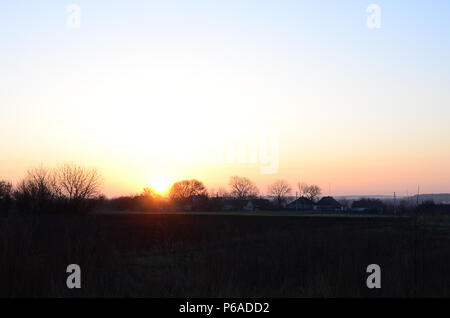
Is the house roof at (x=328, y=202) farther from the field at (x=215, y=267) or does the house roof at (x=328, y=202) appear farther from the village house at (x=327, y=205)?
Answer: the field at (x=215, y=267)

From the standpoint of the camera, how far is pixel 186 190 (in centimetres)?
11850

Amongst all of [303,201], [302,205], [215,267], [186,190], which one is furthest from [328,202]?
[215,267]

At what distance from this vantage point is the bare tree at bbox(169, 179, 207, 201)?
116650mm

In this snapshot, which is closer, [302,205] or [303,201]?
[302,205]

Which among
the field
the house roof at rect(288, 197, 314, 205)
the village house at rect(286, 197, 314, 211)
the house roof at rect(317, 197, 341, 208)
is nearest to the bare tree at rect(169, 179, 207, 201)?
the village house at rect(286, 197, 314, 211)

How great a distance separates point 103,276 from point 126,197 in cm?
8907

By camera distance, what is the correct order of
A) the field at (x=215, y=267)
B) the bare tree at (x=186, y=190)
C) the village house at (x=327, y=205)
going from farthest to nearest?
the bare tree at (x=186, y=190), the village house at (x=327, y=205), the field at (x=215, y=267)

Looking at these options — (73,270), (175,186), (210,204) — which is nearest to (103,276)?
(73,270)

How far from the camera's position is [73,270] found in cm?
999

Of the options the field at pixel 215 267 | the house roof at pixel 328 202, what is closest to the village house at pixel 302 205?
the house roof at pixel 328 202

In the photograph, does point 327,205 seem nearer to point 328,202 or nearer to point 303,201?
point 328,202

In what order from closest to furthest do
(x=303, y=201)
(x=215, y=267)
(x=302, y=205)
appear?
Answer: (x=215, y=267) → (x=302, y=205) → (x=303, y=201)

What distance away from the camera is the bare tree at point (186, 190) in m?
117
